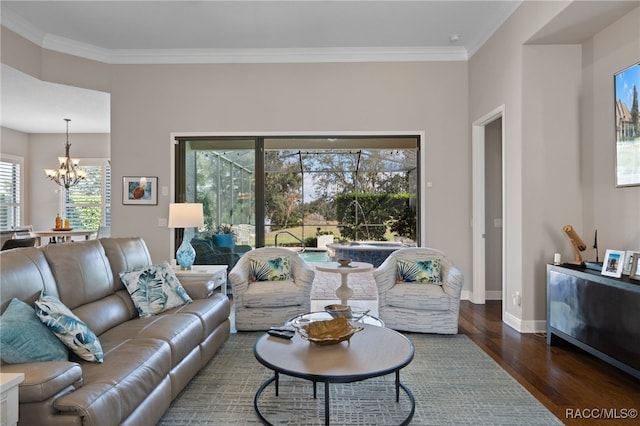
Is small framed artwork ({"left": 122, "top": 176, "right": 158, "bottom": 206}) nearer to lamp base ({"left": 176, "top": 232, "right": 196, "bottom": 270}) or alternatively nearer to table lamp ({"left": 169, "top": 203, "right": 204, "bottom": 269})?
table lamp ({"left": 169, "top": 203, "right": 204, "bottom": 269})

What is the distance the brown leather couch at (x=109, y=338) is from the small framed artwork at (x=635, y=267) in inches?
125

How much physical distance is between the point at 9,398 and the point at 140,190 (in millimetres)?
4359

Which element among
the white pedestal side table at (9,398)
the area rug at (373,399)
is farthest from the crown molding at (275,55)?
the white pedestal side table at (9,398)

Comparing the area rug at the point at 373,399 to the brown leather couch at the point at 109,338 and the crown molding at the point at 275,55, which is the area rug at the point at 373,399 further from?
the crown molding at the point at 275,55

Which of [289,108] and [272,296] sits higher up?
[289,108]

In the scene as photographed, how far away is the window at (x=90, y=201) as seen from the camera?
8.25 meters

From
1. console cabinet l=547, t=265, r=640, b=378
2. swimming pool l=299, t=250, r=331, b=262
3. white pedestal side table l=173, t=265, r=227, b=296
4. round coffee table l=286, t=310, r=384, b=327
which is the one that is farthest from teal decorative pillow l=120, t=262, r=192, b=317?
Result: swimming pool l=299, t=250, r=331, b=262

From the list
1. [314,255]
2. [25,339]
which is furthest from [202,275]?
[314,255]

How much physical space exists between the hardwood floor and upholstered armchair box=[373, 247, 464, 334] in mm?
387

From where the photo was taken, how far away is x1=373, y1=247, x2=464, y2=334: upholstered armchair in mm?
3713

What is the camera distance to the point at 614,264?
9.45 feet

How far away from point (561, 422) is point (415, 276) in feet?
6.26

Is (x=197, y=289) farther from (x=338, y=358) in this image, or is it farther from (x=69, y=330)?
(x=338, y=358)

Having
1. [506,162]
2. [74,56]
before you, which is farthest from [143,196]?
[506,162]
